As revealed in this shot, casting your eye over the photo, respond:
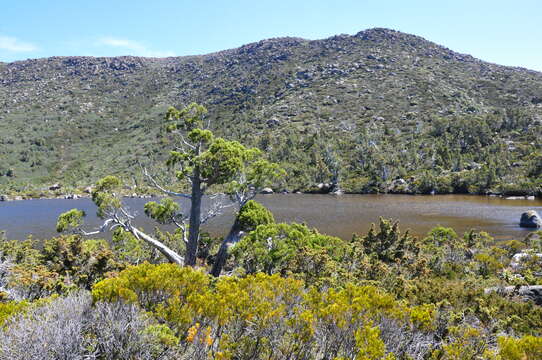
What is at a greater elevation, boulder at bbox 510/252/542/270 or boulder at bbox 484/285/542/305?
boulder at bbox 484/285/542/305

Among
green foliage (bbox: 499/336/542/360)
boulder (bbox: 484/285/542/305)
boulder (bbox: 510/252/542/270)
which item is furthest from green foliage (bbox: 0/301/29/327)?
boulder (bbox: 510/252/542/270)

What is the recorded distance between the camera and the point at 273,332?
6035 millimetres

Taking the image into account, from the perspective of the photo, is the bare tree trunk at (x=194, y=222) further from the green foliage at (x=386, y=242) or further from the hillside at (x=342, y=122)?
the hillside at (x=342, y=122)

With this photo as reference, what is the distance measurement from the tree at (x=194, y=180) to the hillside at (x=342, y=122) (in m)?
74.6

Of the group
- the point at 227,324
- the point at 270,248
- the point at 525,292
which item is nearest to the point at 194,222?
the point at 270,248

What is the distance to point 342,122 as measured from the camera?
136m

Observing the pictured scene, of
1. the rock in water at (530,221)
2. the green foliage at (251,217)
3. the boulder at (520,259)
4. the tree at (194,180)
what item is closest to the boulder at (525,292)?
the boulder at (520,259)

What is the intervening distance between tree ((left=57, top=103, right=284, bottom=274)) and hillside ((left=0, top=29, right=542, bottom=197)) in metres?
74.6

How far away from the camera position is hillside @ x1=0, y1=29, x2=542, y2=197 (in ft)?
317

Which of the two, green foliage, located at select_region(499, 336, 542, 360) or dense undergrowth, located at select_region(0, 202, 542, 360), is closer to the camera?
green foliage, located at select_region(499, 336, 542, 360)

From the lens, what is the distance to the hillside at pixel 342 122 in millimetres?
96500

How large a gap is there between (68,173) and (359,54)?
148689mm

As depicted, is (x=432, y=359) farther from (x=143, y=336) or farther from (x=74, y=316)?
(x=74, y=316)

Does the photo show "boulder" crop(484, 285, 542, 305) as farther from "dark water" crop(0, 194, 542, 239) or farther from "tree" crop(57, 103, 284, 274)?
"dark water" crop(0, 194, 542, 239)
